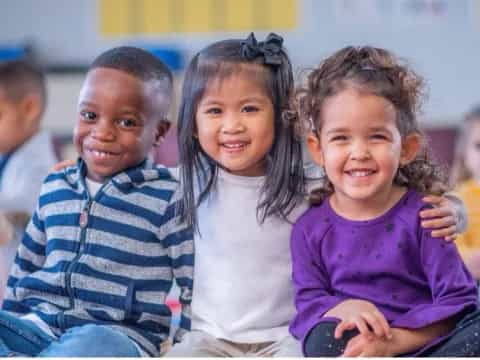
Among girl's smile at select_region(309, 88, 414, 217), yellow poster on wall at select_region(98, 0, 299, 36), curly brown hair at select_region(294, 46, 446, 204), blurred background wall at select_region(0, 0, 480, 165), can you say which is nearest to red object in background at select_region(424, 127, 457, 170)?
blurred background wall at select_region(0, 0, 480, 165)

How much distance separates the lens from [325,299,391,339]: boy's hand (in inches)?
49.5

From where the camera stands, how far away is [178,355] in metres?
1.42

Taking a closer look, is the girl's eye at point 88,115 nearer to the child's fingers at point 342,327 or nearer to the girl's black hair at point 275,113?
the girl's black hair at point 275,113

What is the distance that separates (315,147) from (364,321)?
31cm

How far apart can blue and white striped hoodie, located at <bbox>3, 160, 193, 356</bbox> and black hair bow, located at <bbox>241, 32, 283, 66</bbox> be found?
0.27m

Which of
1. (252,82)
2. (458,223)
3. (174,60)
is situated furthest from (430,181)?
(174,60)

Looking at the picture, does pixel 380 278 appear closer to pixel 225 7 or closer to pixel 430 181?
pixel 430 181

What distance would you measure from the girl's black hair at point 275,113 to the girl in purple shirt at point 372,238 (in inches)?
2.0

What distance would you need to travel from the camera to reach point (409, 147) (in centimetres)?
139

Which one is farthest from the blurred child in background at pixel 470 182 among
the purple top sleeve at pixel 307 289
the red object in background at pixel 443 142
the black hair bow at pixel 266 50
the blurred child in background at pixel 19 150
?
the blurred child in background at pixel 19 150

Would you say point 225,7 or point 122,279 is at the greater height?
point 225,7

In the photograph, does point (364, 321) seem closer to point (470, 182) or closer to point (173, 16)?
point (470, 182)

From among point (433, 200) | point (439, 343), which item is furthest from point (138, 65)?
point (439, 343)

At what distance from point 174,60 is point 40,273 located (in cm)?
208
